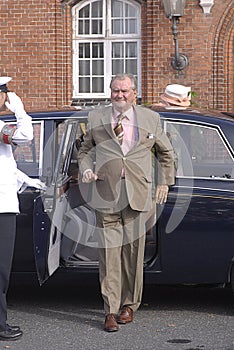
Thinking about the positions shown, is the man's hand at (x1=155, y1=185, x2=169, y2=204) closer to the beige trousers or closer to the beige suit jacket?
the beige suit jacket

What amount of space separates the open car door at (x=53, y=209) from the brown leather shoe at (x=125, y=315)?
64 cm

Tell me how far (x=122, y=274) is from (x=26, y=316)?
906mm

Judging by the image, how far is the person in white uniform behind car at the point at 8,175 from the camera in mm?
6246

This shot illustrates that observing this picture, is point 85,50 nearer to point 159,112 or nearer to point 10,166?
point 159,112

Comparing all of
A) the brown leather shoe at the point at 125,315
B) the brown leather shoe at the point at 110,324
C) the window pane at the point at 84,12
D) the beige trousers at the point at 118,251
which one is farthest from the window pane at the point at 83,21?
the brown leather shoe at the point at 110,324

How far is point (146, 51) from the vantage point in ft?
47.6

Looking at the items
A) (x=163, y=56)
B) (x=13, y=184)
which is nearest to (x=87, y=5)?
(x=163, y=56)

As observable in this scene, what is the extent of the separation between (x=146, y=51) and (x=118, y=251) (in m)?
8.17

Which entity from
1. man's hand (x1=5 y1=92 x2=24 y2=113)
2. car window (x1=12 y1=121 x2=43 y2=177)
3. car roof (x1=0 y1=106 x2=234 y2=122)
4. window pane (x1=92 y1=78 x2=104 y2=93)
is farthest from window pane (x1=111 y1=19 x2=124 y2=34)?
man's hand (x1=5 y1=92 x2=24 y2=113)

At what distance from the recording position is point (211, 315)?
23.5 ft

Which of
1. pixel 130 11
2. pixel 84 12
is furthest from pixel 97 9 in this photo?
pixel 130 11

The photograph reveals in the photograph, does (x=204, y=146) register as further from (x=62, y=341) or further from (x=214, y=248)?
(x=62, y=341)

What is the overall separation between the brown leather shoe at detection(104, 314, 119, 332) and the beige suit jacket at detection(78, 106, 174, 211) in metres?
0.85

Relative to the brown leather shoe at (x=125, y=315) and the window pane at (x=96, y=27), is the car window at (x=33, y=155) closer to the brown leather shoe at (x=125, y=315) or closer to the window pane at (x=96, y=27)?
the brown leather shoe at (x=125, y=315)
